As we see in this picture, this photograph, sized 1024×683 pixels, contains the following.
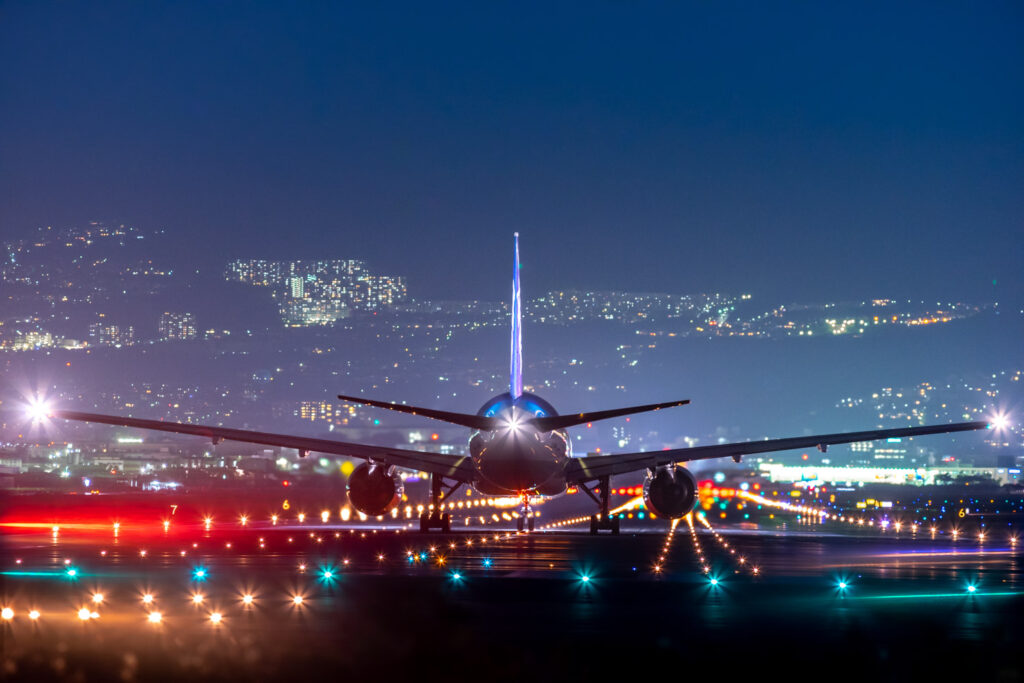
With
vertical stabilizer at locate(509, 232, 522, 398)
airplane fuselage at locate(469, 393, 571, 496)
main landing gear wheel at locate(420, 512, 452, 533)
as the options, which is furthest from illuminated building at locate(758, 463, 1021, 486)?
airplane fuselage at locate(469, 393, 571, 496)

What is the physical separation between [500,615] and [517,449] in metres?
25.1

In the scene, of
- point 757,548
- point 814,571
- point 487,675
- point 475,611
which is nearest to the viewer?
point 487,675

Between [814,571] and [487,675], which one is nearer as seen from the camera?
[487,675]

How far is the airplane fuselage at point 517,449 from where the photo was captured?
47188 millimetres

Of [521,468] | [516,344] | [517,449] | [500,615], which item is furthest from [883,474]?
[500,615]

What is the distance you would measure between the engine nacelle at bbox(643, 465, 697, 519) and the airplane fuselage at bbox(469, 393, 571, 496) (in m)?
4.56

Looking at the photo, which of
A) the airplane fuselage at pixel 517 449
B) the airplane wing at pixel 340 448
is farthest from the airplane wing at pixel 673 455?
the airplane wing at pixel 340 448

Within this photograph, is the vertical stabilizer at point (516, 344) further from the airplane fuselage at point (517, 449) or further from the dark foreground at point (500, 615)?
the dark foreground at point (500, 615)

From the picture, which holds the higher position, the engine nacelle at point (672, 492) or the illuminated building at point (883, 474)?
the illuminated building at point (883, 474)

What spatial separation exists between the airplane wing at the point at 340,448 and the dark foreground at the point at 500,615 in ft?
48.2

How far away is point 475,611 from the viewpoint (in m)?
22.6

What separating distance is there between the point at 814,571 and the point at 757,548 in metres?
10.8

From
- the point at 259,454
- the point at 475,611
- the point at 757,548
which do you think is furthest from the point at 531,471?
the point at 259,454

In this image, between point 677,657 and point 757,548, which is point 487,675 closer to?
point 677,657
